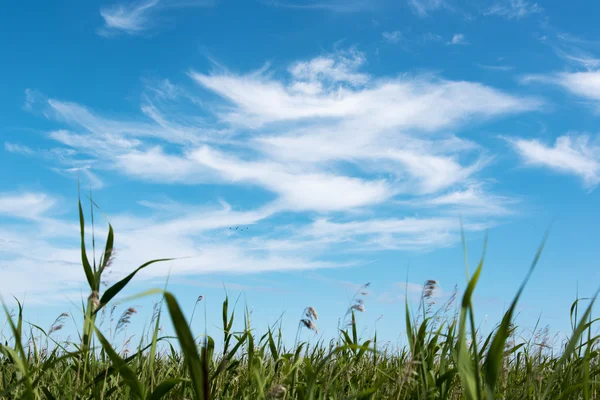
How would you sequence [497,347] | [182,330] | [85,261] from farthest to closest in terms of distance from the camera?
1. [85,261]
2. [497,347]
3. [182,330]

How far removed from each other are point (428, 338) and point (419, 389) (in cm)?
91

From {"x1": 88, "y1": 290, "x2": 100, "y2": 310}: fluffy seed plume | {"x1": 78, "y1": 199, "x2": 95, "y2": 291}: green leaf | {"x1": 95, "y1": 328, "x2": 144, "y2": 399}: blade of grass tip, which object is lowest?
{"x1": 95, "y1": 328, "x2": 144, "y2": 399}: blade of grass tip

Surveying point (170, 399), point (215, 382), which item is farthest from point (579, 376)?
point (170, 399)

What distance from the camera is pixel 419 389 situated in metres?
3.66

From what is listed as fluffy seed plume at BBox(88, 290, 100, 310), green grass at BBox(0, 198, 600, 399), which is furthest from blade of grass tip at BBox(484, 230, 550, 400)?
fluffy seed plume at BBox(88, 290, 100, 310)

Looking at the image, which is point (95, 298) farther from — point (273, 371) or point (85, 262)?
point (273, 371)

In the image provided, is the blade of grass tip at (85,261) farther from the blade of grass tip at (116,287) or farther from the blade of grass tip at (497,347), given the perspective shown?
the blade of grass tip at (497,347)

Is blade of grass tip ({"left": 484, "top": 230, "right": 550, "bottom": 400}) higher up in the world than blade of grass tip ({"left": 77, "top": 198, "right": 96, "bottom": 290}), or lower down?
lower down

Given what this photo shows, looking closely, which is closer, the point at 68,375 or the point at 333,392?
the point at 333,392

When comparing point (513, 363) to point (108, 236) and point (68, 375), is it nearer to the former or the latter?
point (68, 375)

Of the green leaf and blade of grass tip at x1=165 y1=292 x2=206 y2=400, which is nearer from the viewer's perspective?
blade of grass tip at x1=165 y1=292 x2=206 y2=400

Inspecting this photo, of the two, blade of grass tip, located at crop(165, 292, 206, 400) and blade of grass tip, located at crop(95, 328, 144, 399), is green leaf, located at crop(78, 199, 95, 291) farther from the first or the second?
blade of grass tip, located at crop(165, 292, 206, 400)

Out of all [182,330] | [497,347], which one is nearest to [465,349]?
[497,347]

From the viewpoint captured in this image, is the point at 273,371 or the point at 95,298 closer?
the point at 95,298
